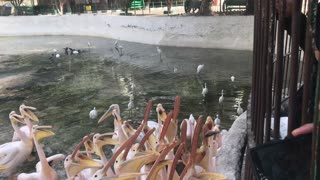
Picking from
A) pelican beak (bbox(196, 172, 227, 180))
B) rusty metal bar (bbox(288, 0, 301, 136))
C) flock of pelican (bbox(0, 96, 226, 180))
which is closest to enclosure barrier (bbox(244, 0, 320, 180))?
rusty metal bar (bbox(288, 0, 301, 136))

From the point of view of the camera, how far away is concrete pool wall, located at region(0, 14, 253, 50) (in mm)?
12734

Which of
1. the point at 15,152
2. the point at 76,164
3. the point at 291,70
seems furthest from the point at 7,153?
the point at 291,70

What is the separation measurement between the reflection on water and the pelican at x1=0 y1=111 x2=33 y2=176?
1.01 feet

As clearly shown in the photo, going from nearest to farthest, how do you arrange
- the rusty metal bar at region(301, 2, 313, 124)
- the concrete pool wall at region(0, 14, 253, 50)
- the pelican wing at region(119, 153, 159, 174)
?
the rusty metal bar at region(301, 2, 313, 124) → the pelican wing at region(119, 153, 159, 174) → the concrete pool wall at region(0, 14, 253, 50)

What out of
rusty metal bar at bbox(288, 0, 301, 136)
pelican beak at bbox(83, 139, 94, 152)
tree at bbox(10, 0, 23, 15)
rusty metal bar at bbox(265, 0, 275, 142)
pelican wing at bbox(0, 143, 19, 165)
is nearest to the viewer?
rusty metal bar at bbox(288, 0, 301, 136)

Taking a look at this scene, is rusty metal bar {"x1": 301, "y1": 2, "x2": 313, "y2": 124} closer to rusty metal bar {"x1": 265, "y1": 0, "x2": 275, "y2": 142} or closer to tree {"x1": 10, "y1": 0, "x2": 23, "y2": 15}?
rusty metal bar {"x1": 265, "y1": 0, "x2": 275, "y2": 142}

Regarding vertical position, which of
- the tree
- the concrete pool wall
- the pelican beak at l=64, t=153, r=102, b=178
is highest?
the tree

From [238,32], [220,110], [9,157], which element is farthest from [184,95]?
[238,32]

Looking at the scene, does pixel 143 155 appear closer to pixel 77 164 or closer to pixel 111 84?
pixel 77 164

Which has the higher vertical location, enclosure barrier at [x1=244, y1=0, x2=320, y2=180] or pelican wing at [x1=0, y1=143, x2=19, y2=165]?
enclosure barrier at [x1=244, y1=0, x2=320, y2=180]

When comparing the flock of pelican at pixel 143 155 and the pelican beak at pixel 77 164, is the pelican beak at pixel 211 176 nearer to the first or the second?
the flock of pelican at pixel 143 155

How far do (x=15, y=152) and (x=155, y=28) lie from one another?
35.4ft

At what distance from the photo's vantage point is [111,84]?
Answer: 8938 millimetres

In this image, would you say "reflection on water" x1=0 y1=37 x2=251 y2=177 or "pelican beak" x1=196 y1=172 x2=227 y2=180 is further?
"reflection on water" x1=0 y1=37 x2=251 y2=177
